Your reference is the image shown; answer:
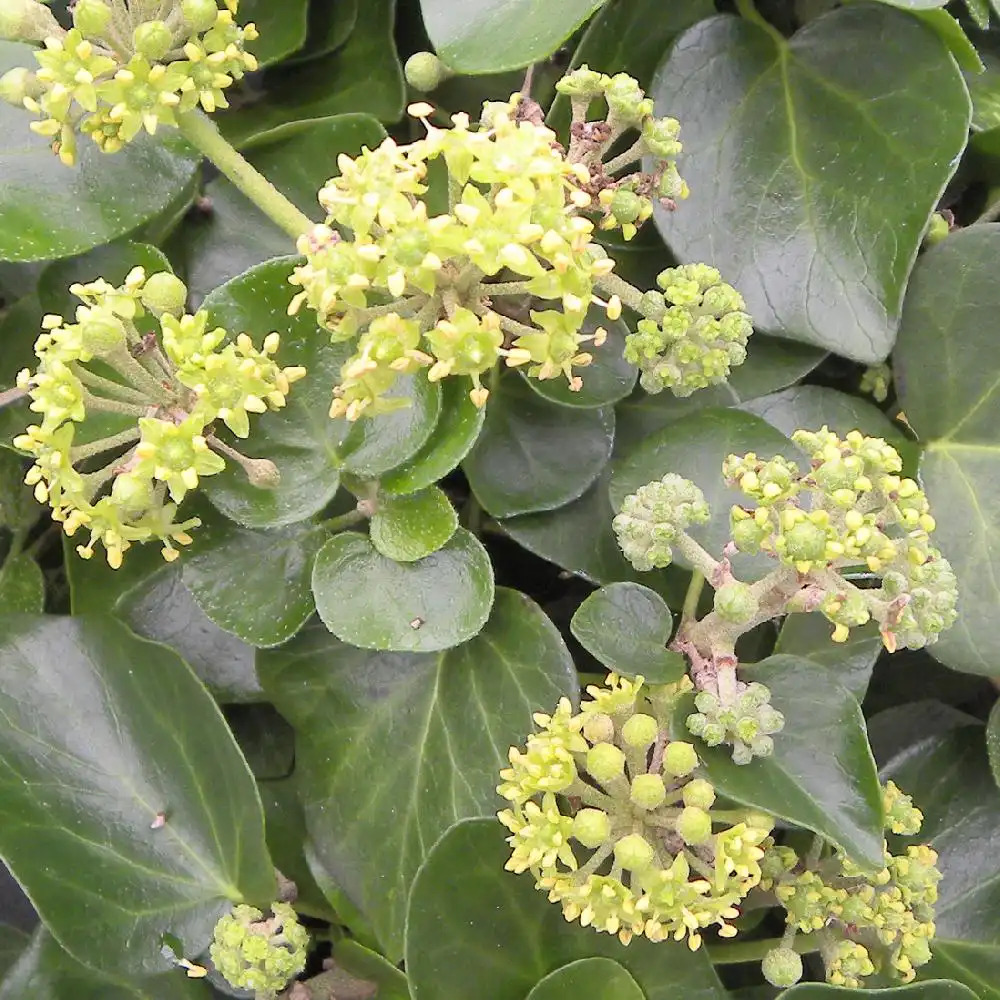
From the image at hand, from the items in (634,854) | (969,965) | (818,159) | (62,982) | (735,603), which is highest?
(818,159)

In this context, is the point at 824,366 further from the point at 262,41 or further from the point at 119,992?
the point at 119,992

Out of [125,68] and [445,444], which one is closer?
[125,68]

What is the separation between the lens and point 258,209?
1.00m

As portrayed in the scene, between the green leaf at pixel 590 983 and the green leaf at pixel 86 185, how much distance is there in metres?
0.78

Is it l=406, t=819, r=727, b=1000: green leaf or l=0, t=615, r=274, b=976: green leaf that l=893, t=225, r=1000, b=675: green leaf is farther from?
l=0, t=615, r=274, b=976: green leaf

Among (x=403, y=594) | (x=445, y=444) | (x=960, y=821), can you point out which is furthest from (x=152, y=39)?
(x=960, y=821)

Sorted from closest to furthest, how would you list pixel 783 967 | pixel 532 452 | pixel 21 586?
1. pixel 783 967
2. pixel 532 452
3. pixel 21 586

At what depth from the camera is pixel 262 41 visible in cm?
102

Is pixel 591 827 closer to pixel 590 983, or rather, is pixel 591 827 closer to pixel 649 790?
pixel 649 790

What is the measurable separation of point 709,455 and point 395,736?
0.41 meters

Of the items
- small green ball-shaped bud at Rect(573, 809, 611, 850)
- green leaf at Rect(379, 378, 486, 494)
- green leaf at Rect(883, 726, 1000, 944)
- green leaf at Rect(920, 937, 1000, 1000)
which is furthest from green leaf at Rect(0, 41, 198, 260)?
green leaf at Rect(920, 937, 1000, 1000)

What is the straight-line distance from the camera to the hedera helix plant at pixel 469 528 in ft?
2.49

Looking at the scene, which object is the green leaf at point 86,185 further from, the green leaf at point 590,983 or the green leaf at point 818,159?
the green leaf at point 590,983

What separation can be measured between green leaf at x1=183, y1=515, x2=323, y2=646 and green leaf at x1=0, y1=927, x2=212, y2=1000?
0.38m
